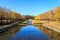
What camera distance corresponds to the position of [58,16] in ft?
187

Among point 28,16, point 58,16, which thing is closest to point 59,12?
point 58,16

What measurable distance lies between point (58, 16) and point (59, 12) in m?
2.55

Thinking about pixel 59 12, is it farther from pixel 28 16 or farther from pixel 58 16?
pixel 28 16

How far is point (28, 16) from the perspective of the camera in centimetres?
19138

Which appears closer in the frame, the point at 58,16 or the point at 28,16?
the point at 58,16

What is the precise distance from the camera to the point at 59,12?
58938mm

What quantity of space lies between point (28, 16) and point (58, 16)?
13490 centimetres

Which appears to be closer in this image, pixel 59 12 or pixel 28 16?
pixel 59 12
